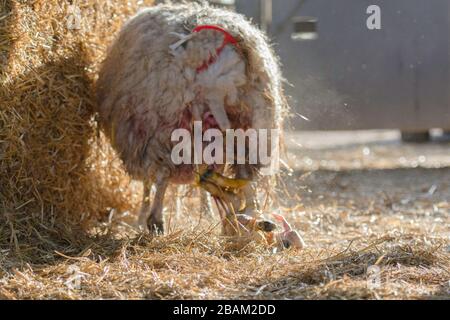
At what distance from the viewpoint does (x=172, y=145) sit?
471 centimetres

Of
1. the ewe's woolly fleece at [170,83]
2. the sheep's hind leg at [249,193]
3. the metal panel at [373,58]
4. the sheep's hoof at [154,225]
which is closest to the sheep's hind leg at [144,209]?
the sheep's hoof at [154,225]

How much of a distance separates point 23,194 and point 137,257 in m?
0.99

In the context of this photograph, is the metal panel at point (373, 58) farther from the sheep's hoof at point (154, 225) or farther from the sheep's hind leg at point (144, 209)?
the sheep's hoof at point (154, 225)

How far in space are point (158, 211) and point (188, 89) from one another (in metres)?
0.82

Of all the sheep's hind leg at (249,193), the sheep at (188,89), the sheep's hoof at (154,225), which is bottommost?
the sheep's hoof at (154,225)

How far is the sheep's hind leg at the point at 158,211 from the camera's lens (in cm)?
487

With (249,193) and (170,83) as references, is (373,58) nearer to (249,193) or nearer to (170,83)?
(249,193)

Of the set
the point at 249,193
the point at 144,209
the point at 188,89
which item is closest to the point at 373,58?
the point at 144,209

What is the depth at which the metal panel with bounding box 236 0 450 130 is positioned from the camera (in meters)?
7.19

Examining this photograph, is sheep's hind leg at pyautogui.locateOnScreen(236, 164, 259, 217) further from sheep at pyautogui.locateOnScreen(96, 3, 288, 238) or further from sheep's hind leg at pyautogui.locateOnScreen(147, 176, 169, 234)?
sheep's hind leg at pyautogui.locateOnScreen(147, 176, 169, 234)

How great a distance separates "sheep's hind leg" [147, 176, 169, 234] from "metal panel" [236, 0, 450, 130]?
243 cm

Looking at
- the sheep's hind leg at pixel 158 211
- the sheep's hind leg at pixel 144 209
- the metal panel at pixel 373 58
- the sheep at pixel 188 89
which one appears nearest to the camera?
the sheep at pixel 188 89

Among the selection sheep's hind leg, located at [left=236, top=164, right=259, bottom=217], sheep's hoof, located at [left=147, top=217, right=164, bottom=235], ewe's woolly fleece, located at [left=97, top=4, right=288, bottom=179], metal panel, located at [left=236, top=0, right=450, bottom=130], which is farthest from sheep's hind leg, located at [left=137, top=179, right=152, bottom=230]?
metal panel, located at [left=236, top=0, right=450, bottom=130]
